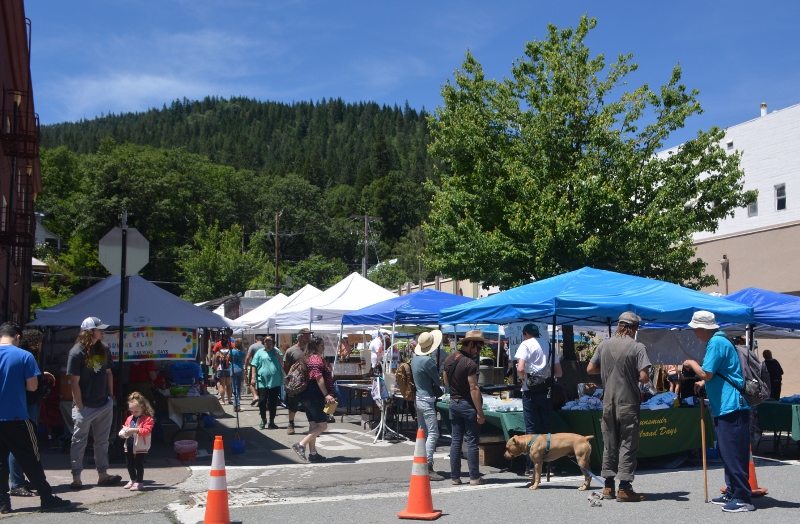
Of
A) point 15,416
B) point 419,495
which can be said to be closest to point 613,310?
point 419,495

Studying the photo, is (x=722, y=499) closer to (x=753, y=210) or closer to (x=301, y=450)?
(x=301, y=450)

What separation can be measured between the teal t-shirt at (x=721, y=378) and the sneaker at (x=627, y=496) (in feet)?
3.90

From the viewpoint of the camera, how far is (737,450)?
23.9 ft

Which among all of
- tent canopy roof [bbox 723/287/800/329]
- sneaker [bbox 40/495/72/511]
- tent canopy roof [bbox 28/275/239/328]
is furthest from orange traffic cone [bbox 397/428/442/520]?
tent canopy roof [bbox 723/287/800/329]

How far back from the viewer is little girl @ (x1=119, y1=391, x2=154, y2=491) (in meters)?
8.55

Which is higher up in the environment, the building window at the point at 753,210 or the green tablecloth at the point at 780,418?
the building window at the point at 753,210

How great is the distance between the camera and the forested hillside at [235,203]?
60.8m

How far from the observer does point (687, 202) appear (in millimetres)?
21969

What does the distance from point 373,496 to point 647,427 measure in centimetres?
380

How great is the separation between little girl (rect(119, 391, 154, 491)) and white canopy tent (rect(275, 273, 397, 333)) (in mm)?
9749

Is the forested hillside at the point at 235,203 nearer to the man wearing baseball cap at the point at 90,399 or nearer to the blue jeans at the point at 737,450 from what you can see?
the man wearing baseball cap at the point at 90,399

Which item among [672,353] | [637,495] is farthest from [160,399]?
[672,353]

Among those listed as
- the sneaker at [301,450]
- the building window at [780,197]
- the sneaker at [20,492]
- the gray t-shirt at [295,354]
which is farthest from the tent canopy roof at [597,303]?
the building window at [780,197]

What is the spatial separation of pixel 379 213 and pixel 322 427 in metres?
87.9
